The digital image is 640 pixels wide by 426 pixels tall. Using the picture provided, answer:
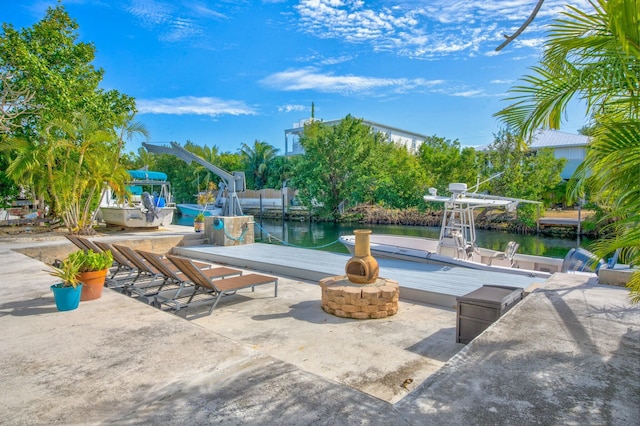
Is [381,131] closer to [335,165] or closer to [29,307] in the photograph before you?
[335,165]

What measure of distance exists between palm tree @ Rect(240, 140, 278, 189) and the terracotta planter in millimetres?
41605

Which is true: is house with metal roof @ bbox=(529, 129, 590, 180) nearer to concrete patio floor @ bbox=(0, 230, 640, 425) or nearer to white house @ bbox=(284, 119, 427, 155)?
white house @ bbox=(284, 119, 427, 155)

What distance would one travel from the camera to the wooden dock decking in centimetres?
633

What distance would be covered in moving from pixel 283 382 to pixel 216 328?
268 cm

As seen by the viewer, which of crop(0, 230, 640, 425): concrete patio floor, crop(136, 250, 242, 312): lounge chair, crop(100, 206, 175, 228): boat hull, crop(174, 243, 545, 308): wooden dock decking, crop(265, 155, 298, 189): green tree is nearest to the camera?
crop(0, 230, 640, 425): concrete patio floor

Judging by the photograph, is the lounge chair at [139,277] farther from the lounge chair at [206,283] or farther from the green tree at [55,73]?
the green tree at [55,73]

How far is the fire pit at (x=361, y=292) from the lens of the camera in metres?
5.23

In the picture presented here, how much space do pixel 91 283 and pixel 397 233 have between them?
2302cm

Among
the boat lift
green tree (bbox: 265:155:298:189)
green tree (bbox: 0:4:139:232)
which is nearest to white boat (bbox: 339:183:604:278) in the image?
the boat lift

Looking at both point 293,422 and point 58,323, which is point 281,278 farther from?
point 293,422

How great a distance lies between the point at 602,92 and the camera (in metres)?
2.67

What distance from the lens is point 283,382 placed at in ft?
8.36

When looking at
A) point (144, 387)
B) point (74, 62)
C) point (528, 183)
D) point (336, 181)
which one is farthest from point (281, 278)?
point (336, 181)

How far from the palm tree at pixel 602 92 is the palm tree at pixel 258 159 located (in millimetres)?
43709
